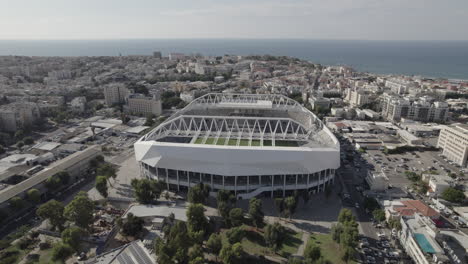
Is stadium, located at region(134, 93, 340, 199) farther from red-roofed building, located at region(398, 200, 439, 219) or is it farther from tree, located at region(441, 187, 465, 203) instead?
tree, located at region(441, 187, 465, 203)

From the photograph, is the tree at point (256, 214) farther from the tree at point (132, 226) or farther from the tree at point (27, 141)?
the tree at point (27, 141)

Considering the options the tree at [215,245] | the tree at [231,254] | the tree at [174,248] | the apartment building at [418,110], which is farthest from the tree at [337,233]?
the apartment building at [418,110]

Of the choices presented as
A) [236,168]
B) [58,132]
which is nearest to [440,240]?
[236,168]

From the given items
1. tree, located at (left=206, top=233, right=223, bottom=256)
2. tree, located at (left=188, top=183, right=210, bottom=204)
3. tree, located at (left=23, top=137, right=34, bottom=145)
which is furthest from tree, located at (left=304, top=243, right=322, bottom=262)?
tree, located at (left=23, top=137, right=34, bottom=145)

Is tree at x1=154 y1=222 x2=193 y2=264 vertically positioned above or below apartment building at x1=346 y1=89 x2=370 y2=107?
below

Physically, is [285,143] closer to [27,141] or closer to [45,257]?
[45,257]

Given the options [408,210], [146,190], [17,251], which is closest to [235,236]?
[146,190]
